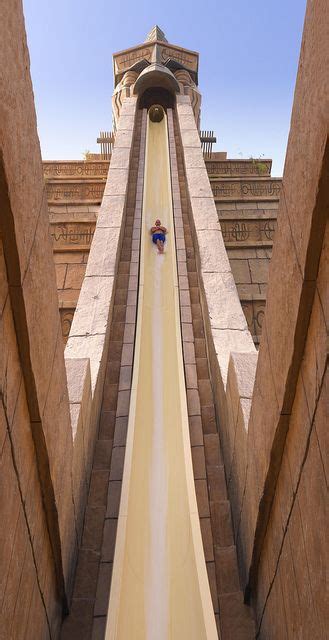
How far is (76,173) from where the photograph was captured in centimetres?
1215

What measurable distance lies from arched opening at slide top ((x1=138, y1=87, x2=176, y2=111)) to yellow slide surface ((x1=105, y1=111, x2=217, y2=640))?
12055 millimetres

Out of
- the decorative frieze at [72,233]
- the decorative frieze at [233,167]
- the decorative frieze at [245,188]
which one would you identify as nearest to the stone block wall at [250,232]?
the decorative frieze at [245,188]

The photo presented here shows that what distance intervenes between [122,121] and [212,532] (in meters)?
11.5

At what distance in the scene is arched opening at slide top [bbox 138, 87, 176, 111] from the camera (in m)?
16.1

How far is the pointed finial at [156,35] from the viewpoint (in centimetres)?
1975

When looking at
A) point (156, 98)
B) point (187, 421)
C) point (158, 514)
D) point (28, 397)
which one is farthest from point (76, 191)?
point (28, 397)

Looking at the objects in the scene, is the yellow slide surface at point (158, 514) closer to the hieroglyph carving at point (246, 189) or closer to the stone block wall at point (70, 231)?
the stone block wall at point (70, 231)

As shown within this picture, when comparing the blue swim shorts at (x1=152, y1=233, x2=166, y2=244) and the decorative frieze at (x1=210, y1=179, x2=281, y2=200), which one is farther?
the decorative frieze at (x1=210, y1=179, x2=281, y2=200)

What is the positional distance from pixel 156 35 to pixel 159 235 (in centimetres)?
1561

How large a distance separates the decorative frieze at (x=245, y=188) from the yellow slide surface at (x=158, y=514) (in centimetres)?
488

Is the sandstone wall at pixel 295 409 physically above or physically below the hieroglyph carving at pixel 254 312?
below

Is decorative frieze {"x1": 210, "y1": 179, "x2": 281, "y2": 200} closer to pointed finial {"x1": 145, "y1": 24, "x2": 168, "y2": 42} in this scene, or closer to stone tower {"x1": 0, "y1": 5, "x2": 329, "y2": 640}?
stone tower {"x1": 0, "y1": 5, "x2": 329, "y2": 640}

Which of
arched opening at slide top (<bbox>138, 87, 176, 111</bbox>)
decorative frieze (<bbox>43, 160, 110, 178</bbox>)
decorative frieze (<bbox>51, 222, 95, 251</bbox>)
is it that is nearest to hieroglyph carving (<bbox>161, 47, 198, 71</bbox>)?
arched opening at slide top (<bbox>138, 87, 176, 111</bbox>)

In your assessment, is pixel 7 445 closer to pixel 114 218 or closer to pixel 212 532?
pixel 212 532
